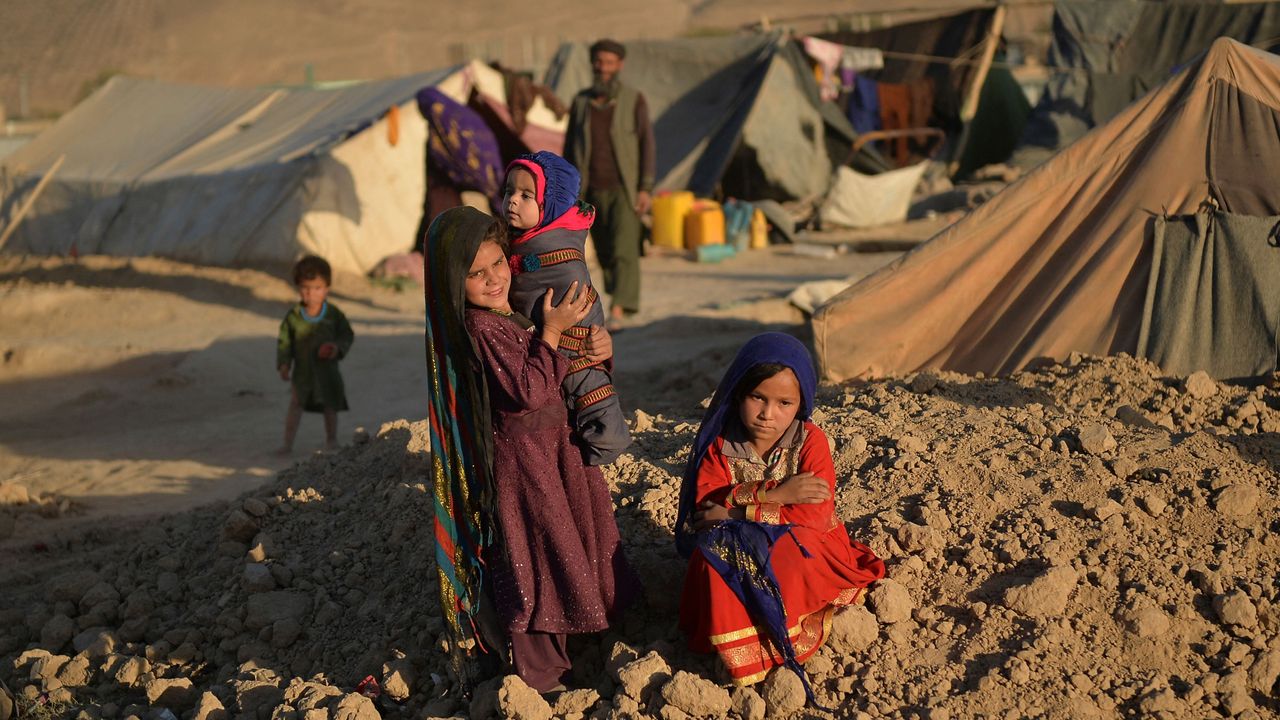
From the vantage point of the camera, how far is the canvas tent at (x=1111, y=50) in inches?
582

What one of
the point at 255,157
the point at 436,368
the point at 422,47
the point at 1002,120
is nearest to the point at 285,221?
the point at 255,157

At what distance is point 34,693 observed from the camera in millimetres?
3441

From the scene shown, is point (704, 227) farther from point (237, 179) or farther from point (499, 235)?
point (499, 235)

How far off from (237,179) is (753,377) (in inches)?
386

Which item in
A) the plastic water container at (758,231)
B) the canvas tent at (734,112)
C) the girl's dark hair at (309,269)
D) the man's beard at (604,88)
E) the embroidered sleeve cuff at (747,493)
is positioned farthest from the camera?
the canvas tent at (734,112)

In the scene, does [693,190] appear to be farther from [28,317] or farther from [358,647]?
[358,647]

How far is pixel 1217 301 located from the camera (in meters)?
4.62

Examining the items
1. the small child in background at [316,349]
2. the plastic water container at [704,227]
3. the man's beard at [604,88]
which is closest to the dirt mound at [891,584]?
the small child in background at [316,349]

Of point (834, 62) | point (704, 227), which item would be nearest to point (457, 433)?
point (704, 227)

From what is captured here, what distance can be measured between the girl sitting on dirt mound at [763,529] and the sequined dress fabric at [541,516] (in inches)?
10.4

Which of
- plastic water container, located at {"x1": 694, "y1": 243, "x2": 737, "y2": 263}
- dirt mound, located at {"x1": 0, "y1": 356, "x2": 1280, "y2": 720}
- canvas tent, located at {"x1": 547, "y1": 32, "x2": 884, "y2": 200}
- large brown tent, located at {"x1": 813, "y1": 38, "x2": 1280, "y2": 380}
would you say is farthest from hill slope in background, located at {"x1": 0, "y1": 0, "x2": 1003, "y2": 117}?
dirt mound, located at {"x1": 0, "y1": 356, "x2": 1280, "y2": 720}

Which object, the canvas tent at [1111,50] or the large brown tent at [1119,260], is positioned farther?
the canvas tent at [1111,50]

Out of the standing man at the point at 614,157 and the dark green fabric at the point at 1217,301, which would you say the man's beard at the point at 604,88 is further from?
the dark green fabric at the point at 1217,301

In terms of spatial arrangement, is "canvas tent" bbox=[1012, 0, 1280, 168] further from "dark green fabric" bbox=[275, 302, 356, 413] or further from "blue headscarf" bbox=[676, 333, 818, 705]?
"blue headscarf" bbox=[676, 333, 818, 705]
